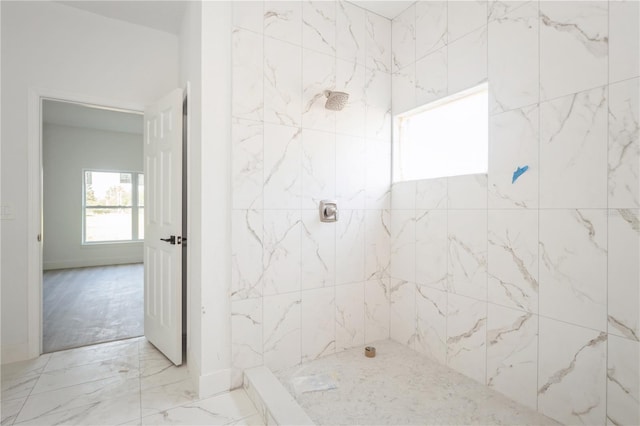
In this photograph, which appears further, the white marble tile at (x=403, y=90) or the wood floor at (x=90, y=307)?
the wood floor at (x=90, y=307)

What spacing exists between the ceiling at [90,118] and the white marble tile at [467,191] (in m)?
5.15

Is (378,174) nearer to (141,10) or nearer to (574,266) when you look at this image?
(574,266)

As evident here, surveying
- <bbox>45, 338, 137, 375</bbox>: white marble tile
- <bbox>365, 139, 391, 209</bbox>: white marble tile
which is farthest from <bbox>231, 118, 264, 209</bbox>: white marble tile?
<bbox>45, 338, 137, 375</bbox>: white marble tile

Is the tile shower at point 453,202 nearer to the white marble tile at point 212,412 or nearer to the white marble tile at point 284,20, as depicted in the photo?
the white marble tile at point 284,20

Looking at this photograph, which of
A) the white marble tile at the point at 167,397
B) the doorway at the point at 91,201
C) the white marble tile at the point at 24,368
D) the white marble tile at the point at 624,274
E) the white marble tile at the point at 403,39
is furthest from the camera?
the doorway at the point at 91,201

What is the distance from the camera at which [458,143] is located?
7.29ft

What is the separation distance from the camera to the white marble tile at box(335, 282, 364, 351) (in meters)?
2.43

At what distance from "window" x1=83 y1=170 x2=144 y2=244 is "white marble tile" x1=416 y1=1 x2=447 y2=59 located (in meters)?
6.76

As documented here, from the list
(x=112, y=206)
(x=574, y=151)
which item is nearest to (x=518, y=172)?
(x=574, y=151)

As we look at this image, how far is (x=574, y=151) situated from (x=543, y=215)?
0.36 meters

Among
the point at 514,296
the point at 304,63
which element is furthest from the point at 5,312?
the point at 514,296

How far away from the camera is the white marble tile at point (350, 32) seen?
243 cm

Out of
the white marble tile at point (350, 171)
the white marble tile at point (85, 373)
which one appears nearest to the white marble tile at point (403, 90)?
the white marble tile at point (350, 171)

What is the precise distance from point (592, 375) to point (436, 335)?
921 mm
